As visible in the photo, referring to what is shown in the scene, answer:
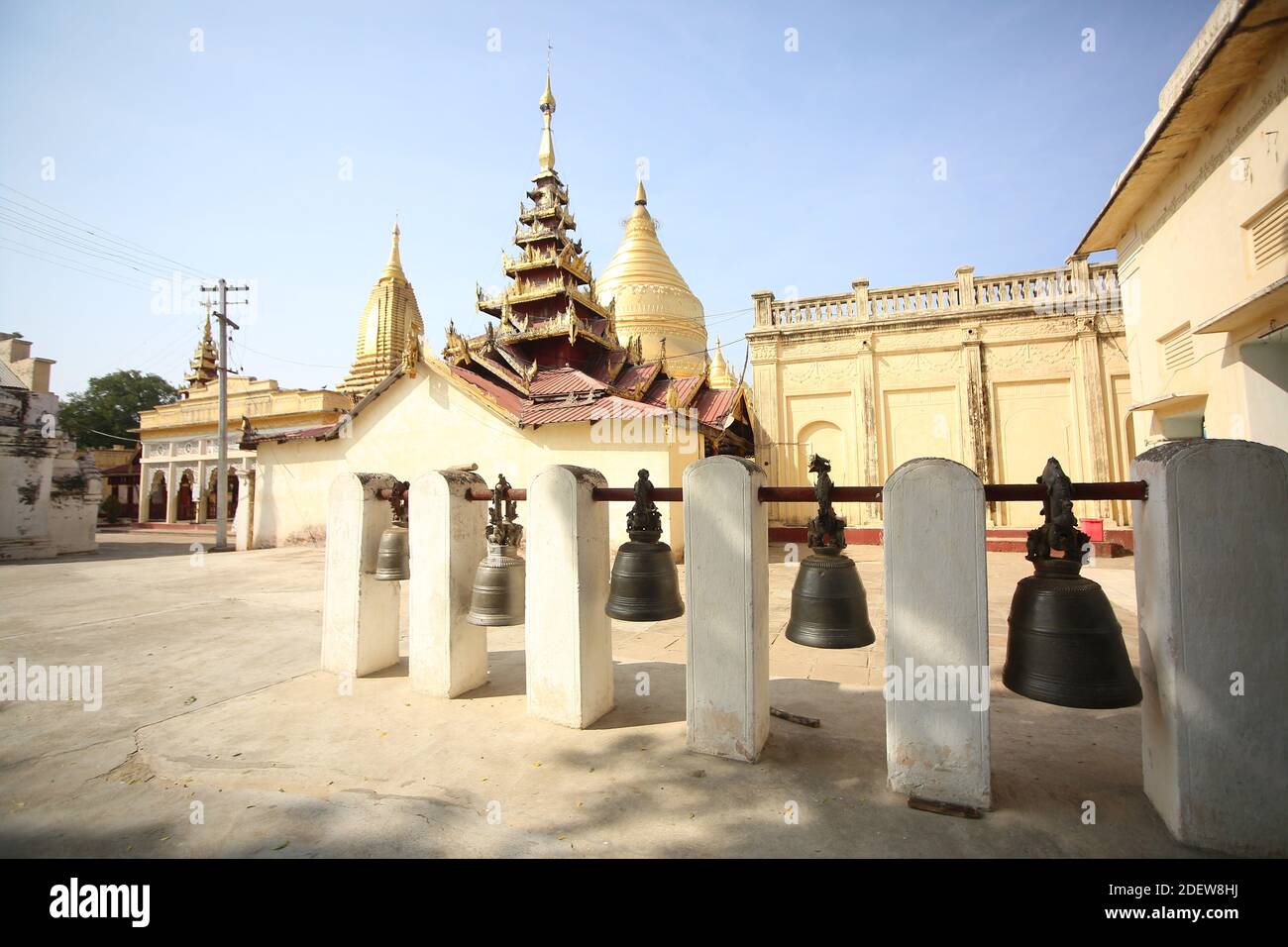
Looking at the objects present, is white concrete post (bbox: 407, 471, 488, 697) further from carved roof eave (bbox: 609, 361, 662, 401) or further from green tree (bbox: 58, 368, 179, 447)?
green tree (bbox: 58, 368, 179, 447)

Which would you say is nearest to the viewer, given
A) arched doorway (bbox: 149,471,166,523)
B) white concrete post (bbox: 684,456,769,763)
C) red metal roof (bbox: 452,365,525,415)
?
white concrete post (bbox: 684,456,769,763)

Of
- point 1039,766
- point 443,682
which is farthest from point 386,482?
point 1039,766

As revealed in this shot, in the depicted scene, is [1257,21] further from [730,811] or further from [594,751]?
[594,751]

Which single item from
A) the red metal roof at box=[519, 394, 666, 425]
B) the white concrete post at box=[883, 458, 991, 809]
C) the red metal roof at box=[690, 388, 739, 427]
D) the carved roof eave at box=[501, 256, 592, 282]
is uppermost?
the carved roof eave at box=[501, 256, 592, 282]

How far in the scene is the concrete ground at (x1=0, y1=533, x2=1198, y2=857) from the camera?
236 cm

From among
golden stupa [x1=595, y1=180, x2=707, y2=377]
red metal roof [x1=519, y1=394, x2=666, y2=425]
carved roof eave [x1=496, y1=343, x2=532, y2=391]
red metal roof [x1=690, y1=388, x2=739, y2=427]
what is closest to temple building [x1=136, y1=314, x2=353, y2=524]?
carved roof eave [x1=496, y1=343, x2=532, y2=391]

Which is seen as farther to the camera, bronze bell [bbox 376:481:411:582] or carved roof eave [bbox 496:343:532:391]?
carved roof eave [bbox 496:343:532:391]

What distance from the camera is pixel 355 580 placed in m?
4.58

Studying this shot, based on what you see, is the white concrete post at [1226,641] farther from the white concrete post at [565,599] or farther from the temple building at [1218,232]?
the temple building at [1218,232]

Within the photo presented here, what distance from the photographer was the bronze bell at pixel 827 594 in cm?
277

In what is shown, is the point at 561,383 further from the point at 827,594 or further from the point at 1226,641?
the point at 1226,641

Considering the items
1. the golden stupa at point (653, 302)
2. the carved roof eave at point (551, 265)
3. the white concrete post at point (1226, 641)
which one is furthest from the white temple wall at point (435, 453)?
the golden stupa at point (653, 302)

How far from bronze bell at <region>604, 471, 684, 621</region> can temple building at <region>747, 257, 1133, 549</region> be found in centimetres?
1219
